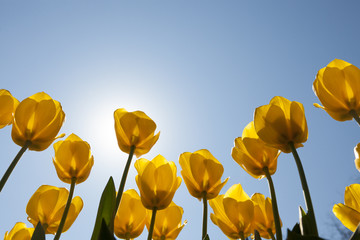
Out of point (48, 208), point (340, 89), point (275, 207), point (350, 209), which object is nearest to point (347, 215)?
point (350, 209)

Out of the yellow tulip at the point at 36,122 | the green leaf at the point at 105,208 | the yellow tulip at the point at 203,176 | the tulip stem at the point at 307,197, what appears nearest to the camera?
the tulip stem at the point at 307,197

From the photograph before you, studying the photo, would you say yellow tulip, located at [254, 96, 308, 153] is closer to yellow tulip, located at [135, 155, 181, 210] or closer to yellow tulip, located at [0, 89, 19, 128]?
yellow tulip, located at [135, 155, 181, 210]

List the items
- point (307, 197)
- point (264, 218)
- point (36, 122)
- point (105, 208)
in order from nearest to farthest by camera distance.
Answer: point (307, 197) → point (105, 208) → point (36, 122) → point (264, 218)

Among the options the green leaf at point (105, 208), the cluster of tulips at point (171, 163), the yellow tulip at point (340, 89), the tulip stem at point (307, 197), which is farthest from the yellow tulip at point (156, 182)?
the yellow tulip at point (340, 89)

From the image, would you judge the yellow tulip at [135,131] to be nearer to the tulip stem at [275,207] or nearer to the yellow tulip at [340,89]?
the tulip stem at [275,207]

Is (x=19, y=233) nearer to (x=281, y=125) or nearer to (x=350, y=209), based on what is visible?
(x=281, y=125)

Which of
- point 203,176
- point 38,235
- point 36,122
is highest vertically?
point 36,122

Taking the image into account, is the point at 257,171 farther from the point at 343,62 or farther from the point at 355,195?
the point at 343,62
